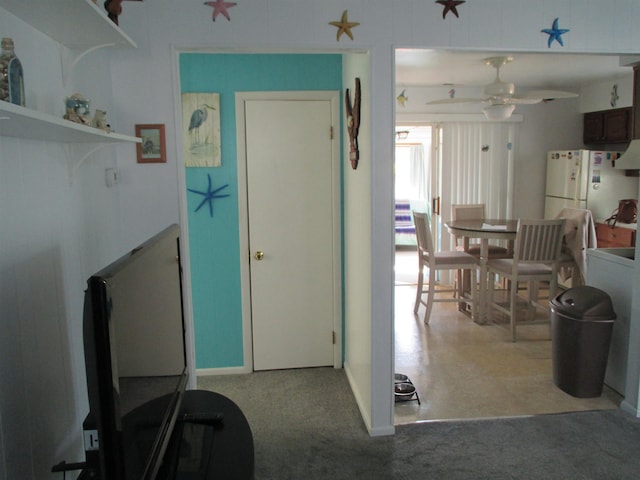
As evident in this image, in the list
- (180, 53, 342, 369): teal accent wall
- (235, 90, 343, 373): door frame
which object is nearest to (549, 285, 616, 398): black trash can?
(235, 90, 343, 373): door frame

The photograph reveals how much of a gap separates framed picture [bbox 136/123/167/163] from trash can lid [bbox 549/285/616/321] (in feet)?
8.49

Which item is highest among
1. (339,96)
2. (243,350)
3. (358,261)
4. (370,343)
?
(339,96)

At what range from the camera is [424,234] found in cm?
470

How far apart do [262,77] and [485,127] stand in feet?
11.1

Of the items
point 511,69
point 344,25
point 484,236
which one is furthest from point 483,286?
point 344,25

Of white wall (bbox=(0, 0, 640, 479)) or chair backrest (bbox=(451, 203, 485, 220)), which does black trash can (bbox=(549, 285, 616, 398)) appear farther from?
chair backrest (bbox=(451, 203, 485, 220))

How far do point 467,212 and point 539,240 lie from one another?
1286 mm

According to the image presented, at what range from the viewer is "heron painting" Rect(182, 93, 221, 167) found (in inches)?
132

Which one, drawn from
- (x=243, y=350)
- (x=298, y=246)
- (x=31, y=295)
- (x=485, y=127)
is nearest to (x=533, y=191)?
(x=485, y=127)

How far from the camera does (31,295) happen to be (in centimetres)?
145

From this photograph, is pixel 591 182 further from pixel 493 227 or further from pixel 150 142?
pixel 150 142

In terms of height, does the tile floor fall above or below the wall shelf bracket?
below

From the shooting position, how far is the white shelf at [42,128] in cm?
104

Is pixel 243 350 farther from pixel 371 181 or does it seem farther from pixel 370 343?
pixel 371 181
